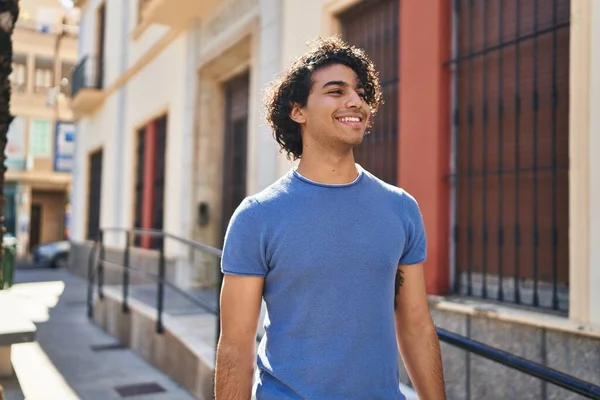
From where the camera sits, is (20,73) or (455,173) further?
(20,73)

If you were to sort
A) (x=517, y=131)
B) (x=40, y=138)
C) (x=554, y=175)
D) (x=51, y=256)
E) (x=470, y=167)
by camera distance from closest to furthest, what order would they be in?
(x=554, y=175)
(x=517, y=131)
(x=470, y=167)
(x=51, y=256)
(x=40, y=138)

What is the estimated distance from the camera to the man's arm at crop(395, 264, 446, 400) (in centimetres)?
179

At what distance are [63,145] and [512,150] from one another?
62.8 feet

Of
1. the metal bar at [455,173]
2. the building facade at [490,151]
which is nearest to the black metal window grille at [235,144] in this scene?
the building facade at [490,151]

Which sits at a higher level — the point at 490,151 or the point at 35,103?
the point at 35,103

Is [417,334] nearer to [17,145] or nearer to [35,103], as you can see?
[17,145]

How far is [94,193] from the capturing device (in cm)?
1543

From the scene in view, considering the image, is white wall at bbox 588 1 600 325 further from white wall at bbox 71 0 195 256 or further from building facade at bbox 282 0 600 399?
white wall at bbox 71 0 195 256

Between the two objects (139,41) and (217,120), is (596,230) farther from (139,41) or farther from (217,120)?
(139,41)

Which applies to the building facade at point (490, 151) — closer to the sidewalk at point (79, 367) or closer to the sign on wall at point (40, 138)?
the sidewalk at point (79, 367)

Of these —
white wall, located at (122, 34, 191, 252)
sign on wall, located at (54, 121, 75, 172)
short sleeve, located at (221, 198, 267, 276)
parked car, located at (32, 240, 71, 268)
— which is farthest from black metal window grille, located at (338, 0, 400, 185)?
sign on wall, located at (54, 121, 75, 172)

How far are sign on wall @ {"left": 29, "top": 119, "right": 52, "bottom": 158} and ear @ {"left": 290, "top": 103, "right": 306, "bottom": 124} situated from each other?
1061 inches

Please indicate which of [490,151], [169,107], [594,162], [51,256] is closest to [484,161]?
[490,151]

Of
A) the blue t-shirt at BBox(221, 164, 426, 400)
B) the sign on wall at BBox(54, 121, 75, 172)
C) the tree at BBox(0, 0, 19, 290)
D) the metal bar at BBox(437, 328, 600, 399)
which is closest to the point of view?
the blue t-shirt at BBox(221, 164, 426, 400)
